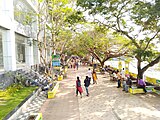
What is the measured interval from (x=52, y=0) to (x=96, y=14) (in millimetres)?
3999

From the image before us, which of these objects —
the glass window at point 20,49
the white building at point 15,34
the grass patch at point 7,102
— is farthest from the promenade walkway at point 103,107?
the glass window at point 20,49

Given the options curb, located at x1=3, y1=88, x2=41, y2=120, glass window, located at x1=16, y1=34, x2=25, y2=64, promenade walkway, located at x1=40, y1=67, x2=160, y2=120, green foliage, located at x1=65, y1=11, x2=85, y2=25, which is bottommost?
promenade walkway, located at x1=40, y1=67, x2=160, y2=120

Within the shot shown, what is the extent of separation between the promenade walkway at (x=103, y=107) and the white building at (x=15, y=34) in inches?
194

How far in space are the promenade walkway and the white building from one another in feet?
16.2

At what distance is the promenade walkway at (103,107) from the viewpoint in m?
9.72

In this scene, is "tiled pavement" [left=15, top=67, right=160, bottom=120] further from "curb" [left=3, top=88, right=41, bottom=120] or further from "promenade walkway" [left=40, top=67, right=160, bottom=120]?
"curb" [left=3, top=88, right=41, bottom=120]

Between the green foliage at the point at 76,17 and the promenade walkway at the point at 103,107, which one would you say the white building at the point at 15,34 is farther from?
the promenade walkway at the point at 103,107

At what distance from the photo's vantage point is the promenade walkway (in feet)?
31.9

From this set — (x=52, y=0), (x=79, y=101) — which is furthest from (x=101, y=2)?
(x=79, y=101)

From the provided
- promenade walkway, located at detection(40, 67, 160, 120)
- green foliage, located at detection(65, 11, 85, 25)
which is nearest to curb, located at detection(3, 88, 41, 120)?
promenade walkway, located at detection(40, 67, 160, 120)

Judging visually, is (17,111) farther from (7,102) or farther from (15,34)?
(15,34)

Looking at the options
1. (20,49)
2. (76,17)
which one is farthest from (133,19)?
(20,49)

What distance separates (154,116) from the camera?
31.1 feet

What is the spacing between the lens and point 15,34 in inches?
738
